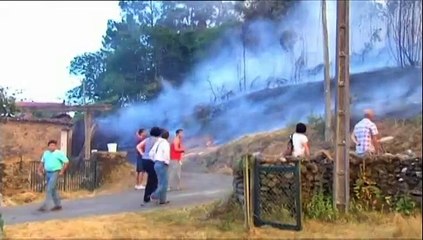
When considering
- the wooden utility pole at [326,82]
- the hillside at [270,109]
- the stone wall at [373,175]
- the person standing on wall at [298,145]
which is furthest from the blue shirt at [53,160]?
the wooden utility pole at [326,82]

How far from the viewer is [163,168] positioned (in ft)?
17.1

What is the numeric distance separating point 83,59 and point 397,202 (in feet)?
7.31

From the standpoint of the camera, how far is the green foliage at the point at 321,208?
4312 mm

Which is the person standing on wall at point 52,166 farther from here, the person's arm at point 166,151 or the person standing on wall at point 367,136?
the person standing on wall at point 367,136

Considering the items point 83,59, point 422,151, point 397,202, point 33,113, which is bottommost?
point 397,202

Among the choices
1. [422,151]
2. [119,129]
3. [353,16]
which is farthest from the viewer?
[119,129]

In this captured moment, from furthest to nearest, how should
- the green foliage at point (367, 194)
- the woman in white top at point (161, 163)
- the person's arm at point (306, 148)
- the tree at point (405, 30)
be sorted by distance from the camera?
the woman in white top at point (161, 163)
the person's arm at point (306, 148)
the green foliage at point (367, 194)
the tree at point (405, 30)

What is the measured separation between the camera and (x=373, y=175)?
13.3 feet

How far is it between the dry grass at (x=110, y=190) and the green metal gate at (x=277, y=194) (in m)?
0.90

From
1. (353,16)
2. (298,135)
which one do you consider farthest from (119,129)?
(353,16)

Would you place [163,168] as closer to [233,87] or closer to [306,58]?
[233,87]

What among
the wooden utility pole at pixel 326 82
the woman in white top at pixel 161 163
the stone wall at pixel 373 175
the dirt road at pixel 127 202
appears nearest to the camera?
the stone wall at pixel 373 175

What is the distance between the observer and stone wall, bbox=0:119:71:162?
481cm

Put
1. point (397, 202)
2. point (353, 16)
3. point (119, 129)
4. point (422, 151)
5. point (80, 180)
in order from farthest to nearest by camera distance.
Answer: point (80, 180) → point (119, 129) → point (353, 16) → point (397, 202) → point (422, 151)
